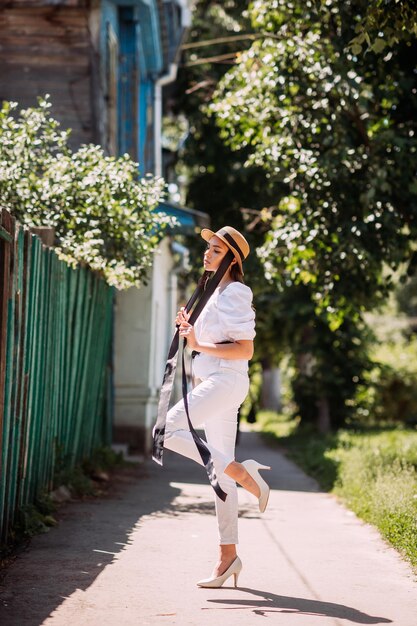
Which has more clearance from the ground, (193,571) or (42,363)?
(42,363)

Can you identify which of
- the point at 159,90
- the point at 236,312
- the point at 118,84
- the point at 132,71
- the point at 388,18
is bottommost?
the point at 236,312

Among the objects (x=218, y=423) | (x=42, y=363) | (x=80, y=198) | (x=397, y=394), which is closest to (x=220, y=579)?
(x=218, y=423)

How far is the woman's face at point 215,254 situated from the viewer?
6.35 meters

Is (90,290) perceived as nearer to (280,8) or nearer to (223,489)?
(280,8)

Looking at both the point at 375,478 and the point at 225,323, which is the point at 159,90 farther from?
the point at 225,323

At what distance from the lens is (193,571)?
21.8 ft

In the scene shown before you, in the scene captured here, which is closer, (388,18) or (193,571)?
(193,571)

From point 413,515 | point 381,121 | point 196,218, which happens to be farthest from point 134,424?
point 413,515

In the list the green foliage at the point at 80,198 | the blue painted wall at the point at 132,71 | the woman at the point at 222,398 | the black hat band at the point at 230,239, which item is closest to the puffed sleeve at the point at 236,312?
the woman at the point at 222,398

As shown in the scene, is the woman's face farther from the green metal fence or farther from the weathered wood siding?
the weathered wood siding

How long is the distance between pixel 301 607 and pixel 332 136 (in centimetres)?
758

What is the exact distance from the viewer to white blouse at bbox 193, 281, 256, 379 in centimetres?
611

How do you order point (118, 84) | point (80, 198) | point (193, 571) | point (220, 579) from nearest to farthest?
point (220, 579) → point (193, 571) → point (80, 198) → point (118, 84)

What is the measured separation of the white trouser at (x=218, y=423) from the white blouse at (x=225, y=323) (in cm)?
6
